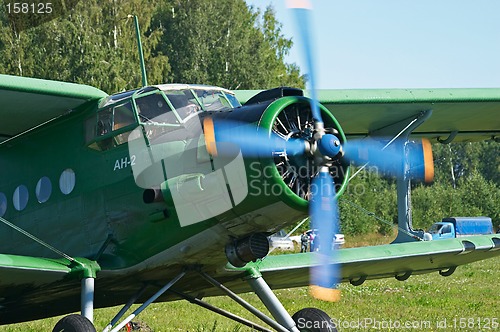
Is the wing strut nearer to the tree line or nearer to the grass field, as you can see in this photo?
the grass field

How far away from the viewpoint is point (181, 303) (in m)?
16.5

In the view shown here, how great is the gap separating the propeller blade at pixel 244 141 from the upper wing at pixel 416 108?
2851mm

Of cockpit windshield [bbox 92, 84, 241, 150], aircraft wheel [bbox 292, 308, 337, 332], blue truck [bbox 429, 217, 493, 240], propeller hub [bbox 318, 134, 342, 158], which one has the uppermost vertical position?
cockpit windshield [bbox 92, 84, 241, 150]

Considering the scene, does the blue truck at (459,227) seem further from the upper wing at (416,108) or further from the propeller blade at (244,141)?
the propeller blade at (244,141)

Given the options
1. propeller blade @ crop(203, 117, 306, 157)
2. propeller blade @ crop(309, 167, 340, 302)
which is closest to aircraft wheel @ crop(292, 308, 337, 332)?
propeller blade @ crop(309, 167, 340, 302)

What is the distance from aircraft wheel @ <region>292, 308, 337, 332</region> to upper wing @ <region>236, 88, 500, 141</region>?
8.92 ft

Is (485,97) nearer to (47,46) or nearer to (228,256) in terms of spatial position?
(228,256)

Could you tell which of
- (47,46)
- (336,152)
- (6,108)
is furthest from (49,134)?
(47,46)

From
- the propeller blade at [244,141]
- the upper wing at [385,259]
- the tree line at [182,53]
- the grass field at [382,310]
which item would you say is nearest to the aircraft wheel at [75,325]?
the propeller blade at [244,141]

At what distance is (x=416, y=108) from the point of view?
11648 millimetres

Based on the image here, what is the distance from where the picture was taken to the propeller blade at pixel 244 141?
7777 millimetres

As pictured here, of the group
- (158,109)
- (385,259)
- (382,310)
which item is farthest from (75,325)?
(382,310)

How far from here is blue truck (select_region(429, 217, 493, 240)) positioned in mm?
46281

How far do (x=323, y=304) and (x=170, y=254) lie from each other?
6.78 metres
